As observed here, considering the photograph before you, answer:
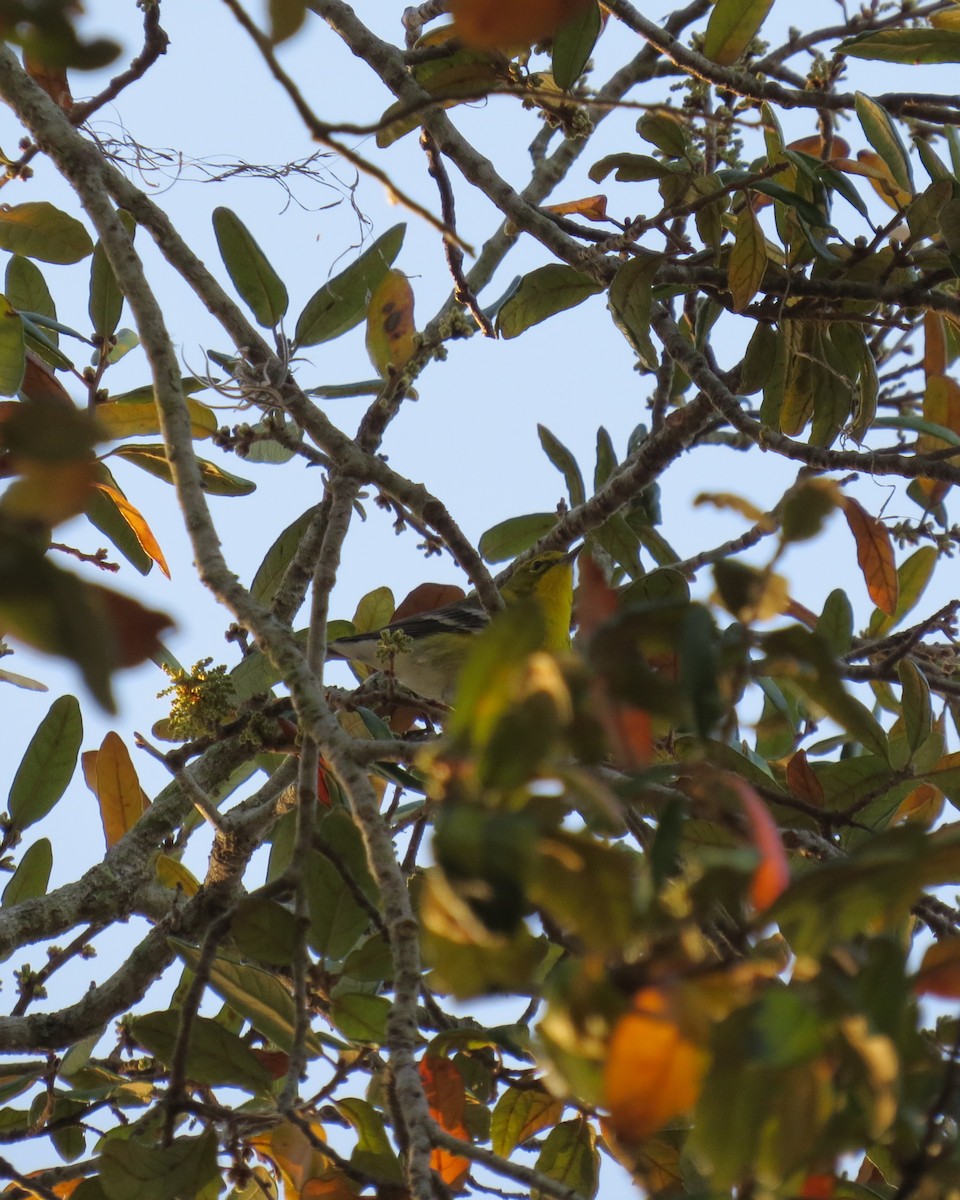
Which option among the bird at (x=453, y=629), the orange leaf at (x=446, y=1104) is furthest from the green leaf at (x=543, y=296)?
the orange leaf at (x=446, y=1104)

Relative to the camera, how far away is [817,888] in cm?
89

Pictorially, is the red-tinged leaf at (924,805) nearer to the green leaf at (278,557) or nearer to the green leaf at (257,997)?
the green leaf at (257,997)

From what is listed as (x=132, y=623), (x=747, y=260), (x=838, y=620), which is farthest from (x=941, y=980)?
(x=838, y=620)

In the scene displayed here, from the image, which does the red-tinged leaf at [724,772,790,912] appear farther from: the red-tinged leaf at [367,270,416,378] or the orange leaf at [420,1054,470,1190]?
the red-tinged leaf at [367,270,416,378]

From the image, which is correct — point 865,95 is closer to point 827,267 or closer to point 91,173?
point 827,267

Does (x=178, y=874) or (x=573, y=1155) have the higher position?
(x=178, y=874)

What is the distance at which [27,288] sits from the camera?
3645 millimetres

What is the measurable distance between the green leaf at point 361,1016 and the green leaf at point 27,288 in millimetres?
2550

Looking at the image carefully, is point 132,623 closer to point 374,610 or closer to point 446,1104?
point 446,1104

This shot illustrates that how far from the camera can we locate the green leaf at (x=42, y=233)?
3.42 meters

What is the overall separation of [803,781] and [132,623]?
2286mm

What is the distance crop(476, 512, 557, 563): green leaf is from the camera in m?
4.24

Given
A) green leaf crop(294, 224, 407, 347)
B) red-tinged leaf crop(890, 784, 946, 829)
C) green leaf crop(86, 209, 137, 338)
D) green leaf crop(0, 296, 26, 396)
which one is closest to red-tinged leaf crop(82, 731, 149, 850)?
green leaf crop(0, 296, 26, 396)

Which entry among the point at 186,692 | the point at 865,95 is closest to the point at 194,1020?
the point at 186,692
